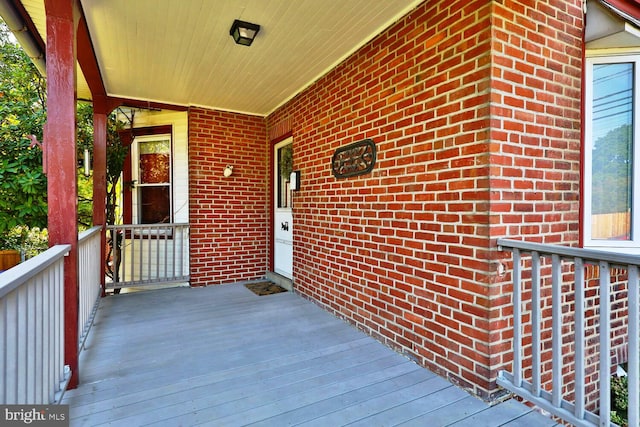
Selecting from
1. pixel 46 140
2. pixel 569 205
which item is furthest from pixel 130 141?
pixel 569 205

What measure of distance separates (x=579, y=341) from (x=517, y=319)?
0.99 ft

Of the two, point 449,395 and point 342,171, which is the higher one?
point 342,171

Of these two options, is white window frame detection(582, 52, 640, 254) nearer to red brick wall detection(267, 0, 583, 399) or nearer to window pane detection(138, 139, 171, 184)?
red brick wall detection(267, 0, 583, 399)

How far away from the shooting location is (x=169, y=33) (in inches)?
112

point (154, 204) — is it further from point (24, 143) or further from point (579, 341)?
point (579, 341)

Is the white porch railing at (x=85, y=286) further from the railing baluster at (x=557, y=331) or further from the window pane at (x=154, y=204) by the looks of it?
the railing baluster at (x=557, y=331)

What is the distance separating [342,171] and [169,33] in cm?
198

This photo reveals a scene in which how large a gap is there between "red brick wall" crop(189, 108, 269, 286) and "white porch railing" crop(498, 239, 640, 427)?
3.87 meters

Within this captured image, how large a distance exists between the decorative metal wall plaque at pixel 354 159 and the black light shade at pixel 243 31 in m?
1.29

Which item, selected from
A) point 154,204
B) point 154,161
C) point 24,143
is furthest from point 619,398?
point 24,143

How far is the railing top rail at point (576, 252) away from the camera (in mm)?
1433

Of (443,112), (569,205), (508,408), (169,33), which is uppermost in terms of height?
(169,33)

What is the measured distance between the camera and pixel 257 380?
7.13 ft

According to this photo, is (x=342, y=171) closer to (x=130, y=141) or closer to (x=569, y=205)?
(x=569, y=205)
